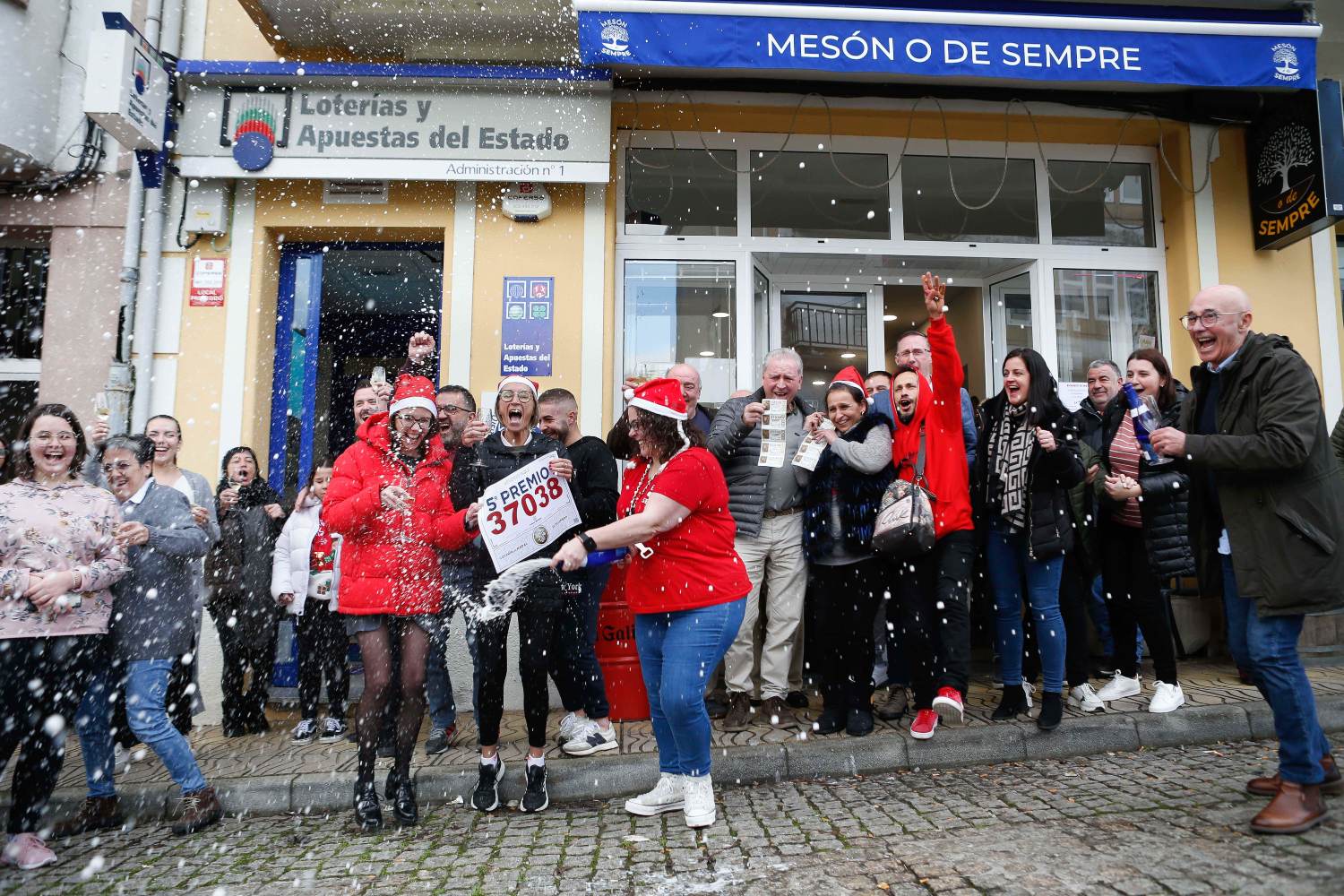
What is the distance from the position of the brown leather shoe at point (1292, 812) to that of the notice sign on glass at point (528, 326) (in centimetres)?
543

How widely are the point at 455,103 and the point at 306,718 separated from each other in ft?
16.4

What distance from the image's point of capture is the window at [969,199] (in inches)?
298

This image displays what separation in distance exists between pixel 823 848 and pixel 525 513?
205 centimetres

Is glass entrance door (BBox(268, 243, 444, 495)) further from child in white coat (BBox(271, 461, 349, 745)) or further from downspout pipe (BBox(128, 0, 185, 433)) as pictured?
child in white coat (BBox(271, 461, 349, 745))

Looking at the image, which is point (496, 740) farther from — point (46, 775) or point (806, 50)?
point (806, 50)

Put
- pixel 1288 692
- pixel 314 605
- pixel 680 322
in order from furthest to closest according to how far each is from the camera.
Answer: pixel 680 322 → pixel 314 605 → pixel 1288 692

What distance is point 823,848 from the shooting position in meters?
3.25

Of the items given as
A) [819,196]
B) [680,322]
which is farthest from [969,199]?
[680,322]

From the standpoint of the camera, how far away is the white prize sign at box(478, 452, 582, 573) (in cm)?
382

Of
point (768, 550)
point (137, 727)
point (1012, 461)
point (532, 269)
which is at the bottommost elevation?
point (137, 727)

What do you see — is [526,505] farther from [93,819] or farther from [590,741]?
[93,819]

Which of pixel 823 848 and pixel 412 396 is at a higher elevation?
pixel 412 396

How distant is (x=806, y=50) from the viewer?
19.3 ft

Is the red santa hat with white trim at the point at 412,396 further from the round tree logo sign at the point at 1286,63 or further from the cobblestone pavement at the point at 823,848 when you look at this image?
the round tree logo sign at the point at 1286,63
